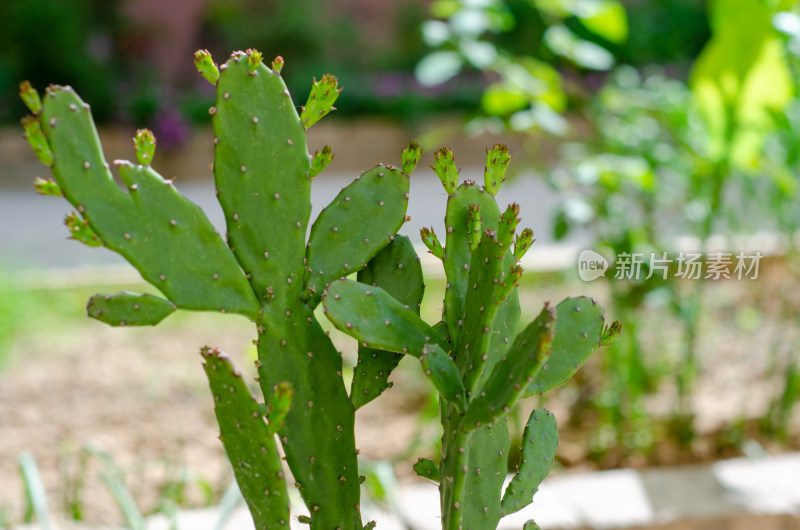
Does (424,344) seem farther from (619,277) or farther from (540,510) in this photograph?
(619,277)

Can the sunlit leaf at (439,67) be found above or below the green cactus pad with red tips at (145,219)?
above

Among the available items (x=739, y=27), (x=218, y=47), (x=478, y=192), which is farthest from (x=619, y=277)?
(x=218, y=47)

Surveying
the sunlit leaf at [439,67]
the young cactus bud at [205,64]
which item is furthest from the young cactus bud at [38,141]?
the sunlit leaf at [439,67]

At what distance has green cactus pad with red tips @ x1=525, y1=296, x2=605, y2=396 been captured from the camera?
651 mm

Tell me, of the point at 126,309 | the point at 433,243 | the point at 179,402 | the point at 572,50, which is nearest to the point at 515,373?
the point at 433,243

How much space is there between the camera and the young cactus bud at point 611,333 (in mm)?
640

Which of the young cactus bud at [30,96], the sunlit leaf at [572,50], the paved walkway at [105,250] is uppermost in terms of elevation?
the paved walkway at [105,250]

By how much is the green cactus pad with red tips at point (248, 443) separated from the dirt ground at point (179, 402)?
0.91 meters

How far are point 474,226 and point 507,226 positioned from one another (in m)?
0.07

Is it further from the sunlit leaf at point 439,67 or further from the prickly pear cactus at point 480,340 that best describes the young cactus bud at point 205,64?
the sunlit leaf at point 439,67

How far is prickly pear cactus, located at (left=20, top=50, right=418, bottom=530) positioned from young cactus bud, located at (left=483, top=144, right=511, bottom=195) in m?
0.06

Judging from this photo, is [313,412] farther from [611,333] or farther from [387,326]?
[611,333]

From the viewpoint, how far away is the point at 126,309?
0.59 meters

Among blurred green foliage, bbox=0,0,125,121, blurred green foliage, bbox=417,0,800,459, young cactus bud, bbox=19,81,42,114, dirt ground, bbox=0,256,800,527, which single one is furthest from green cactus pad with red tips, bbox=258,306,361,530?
blurred green foliage, bbox=0,0,125,121
